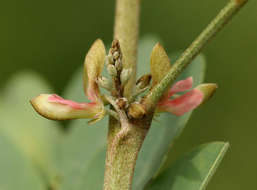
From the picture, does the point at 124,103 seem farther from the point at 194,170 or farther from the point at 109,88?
the point at 194,170

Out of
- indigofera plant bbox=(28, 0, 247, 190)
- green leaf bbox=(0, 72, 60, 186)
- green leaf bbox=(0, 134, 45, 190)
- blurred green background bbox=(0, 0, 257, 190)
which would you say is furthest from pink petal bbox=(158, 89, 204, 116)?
blurred green background bbox=(0, 0, 257, 190)

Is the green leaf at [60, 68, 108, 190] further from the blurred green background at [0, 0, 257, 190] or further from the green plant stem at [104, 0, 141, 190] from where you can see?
the blurred green background at [0, 0, 257, 190]

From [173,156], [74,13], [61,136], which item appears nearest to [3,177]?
[61,136]

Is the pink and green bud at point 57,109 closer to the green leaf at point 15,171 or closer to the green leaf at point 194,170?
the green leaf at point 194,170

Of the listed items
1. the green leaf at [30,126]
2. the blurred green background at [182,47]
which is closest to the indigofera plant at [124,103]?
the green leaf at [30,126]

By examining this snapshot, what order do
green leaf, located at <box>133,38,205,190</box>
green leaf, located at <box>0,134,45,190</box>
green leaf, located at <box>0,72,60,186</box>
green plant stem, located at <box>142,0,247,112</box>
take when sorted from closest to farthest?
green plant stem, located at <box>142,0,247,112</box> < green leaf, located at <box>133,38,205,190</box> < green leaf, located at <box>0,134,45,190</box> < green leaf, located at <box>0,72,60,186</box>

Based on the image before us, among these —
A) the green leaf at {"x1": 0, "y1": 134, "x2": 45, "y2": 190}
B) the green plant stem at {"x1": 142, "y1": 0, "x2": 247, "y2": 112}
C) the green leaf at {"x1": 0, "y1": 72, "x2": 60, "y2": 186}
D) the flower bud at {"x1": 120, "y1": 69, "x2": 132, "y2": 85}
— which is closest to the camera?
the green plant stem at {"x1": 142, "y1": 0, "x2": 247, "y2": 112}
